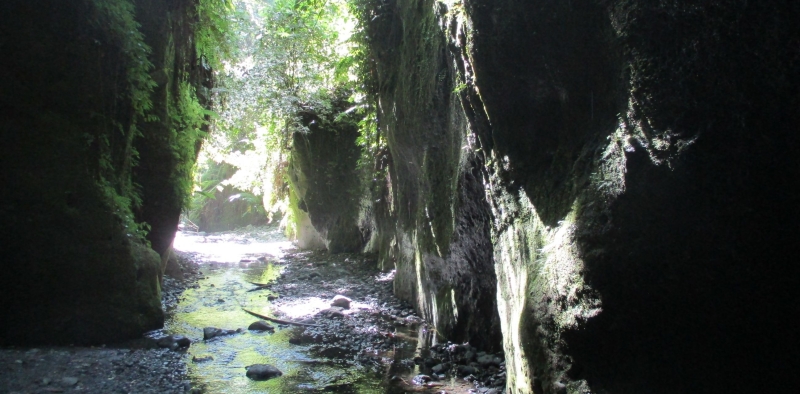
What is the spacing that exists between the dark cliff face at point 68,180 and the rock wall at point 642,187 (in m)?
4.87

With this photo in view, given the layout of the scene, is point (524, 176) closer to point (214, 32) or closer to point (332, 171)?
point (214, 32)

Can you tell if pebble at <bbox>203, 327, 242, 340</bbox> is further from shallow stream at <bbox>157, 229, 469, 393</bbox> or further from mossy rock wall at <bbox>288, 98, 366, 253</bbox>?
mossy rock wall at <bbox>288, 98, 366, 253</bbox>

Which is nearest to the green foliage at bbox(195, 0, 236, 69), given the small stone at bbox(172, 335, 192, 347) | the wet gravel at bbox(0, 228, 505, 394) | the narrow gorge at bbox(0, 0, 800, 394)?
the narrow gorge at bbox(0, 0, 800, 394)

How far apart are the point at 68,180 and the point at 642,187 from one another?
21.4ft

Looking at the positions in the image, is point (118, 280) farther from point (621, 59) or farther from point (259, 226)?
point (259, 226)

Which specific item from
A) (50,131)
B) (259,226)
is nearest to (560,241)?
(50,131)

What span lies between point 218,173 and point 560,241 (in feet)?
94.0

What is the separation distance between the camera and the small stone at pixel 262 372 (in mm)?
6194

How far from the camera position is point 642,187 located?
3.23 m

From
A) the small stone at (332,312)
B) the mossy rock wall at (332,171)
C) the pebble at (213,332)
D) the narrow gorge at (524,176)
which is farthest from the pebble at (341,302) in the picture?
the mossy rock wall at (332,171)

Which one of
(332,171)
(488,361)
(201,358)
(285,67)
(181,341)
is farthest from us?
(332,171)

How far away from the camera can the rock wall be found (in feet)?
9.20

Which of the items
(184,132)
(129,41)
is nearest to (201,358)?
(129,41)

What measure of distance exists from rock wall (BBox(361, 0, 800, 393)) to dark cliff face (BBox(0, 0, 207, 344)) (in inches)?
192
